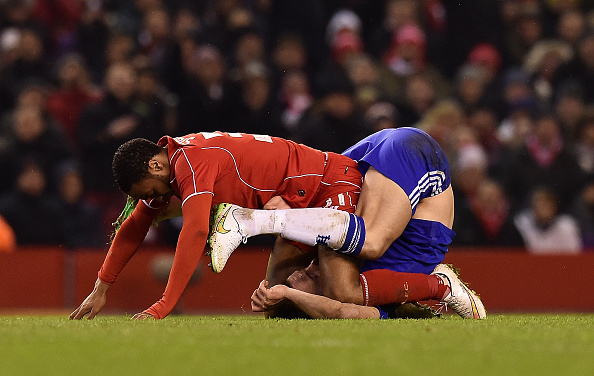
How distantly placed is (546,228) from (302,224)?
449cm

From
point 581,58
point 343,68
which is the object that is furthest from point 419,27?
point 581,58

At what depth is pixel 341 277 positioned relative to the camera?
4.39 m

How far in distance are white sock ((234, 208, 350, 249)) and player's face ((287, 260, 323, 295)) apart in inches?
18.5

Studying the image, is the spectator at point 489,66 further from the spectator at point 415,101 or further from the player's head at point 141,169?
the player's head at point 141,169

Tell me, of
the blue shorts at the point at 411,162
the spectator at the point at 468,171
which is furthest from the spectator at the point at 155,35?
the blue shorts at the point at 411,162

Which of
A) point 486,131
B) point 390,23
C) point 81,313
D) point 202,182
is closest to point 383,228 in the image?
point 202,182

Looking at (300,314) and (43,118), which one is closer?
(300,314)

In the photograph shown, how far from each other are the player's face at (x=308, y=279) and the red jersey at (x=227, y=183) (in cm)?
37

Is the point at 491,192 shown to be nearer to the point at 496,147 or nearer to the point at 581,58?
the point at 496,147

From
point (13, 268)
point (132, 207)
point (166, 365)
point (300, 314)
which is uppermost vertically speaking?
point (166, 365)

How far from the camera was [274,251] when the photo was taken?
4.86m

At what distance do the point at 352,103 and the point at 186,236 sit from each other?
14.7 ft

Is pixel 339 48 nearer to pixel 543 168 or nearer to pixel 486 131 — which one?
pixel 486 131

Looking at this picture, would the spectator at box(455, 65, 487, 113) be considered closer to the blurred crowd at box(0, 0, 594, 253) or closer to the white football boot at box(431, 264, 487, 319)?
the blurred crowd at box(0, 0, 594, 253)
